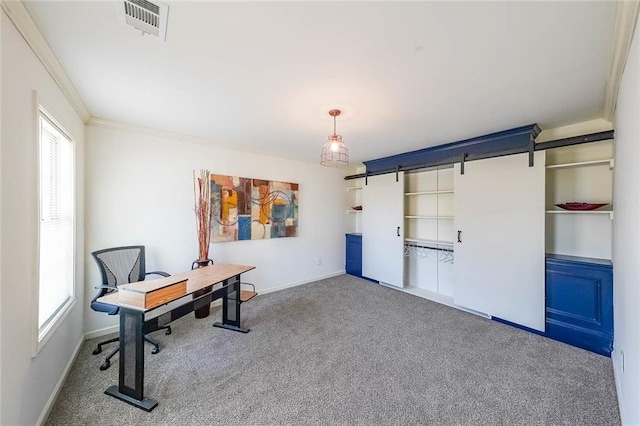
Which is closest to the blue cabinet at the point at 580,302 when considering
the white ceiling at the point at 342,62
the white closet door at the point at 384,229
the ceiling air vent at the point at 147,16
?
the white ceiling at the point at 342,62

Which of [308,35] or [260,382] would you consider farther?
[260,382]

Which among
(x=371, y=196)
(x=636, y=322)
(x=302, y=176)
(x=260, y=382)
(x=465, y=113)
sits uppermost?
(x=465, y=113)

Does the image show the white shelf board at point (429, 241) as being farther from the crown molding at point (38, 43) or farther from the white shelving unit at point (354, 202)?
the crown molding at point (38, 43)

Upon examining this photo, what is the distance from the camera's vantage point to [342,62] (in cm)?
167

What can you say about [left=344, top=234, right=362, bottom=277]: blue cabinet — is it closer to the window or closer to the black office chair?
the black office chair

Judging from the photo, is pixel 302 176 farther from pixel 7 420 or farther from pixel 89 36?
pixel 7 420

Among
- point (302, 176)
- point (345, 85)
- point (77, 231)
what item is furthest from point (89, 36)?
point (302, 176)

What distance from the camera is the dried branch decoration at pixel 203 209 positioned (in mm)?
3230

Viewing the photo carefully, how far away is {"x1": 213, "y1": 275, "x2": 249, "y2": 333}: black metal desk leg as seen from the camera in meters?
2.85

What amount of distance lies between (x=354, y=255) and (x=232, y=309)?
279 cm

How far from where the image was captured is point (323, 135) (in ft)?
10.6

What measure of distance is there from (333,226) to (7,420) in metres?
→ 4.40

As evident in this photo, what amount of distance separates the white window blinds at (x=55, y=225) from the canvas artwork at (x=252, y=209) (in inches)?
57.8

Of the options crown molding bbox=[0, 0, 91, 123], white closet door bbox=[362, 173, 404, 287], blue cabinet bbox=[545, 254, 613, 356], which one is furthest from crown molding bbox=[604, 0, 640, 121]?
crown molding bbox=[0, 0, 91, 123]
